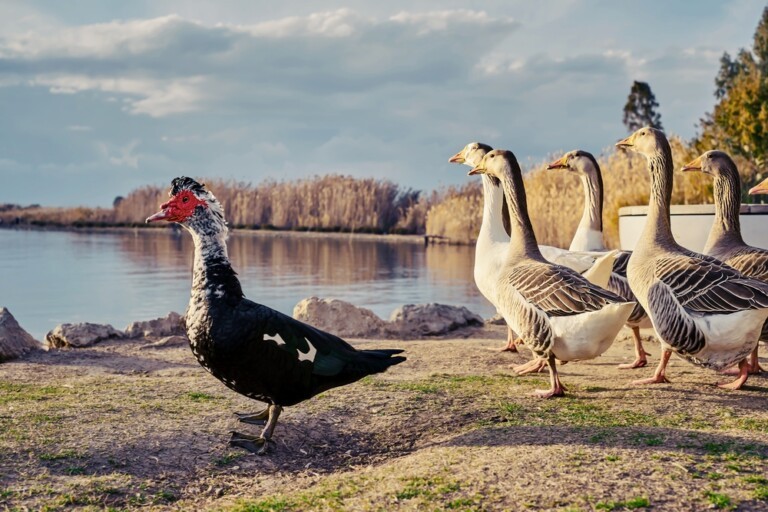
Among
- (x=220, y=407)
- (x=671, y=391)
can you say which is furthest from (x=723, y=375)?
(x=220, y=407)

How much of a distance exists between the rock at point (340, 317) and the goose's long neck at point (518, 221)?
4390 millimetres

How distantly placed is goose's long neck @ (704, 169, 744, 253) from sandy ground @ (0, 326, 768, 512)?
150 cm

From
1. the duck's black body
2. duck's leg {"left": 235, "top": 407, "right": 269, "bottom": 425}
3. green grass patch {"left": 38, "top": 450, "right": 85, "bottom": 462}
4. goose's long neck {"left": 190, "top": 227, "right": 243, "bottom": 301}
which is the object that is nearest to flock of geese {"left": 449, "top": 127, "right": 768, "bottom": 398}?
the duck's black body

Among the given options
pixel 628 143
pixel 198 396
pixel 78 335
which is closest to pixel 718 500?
pixel 198 396

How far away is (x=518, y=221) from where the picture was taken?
7398 millimetres

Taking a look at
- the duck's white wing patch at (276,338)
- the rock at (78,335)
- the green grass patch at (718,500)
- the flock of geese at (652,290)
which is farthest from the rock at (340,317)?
the green grass patch at (718,500)

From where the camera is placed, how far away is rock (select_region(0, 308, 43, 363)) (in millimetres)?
9055

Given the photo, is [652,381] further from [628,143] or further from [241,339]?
[241,339]

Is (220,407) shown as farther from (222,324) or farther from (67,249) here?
(67,249)

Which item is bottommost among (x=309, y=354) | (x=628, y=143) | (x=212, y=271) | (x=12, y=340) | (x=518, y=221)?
(x=12, y=340)

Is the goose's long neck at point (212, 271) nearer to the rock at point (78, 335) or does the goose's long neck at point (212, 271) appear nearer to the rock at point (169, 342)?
the rock at point (169, 342)

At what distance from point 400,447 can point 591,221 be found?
5822 millimetres

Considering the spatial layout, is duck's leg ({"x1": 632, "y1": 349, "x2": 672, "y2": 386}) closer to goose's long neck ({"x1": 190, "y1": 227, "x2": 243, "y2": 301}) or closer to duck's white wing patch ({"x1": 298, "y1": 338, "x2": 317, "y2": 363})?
duck's white wing patch ({"x1": 298, "y1": 338, "x2": 317, "y2": 363})

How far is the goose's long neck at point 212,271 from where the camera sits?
16.8ft
